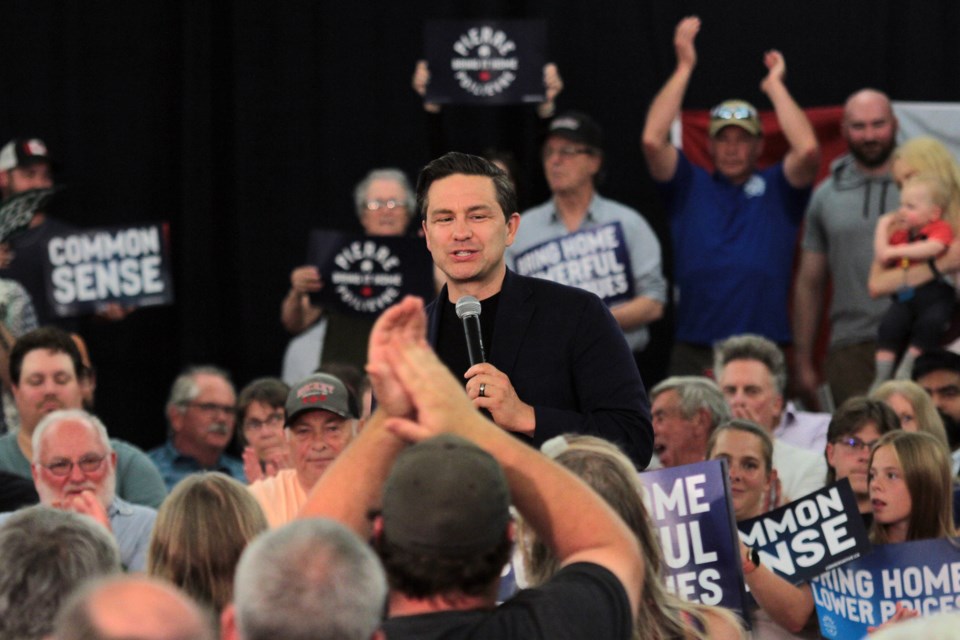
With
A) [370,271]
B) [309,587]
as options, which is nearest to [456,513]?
[309,587]

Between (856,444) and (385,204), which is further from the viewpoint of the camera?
(385,204)

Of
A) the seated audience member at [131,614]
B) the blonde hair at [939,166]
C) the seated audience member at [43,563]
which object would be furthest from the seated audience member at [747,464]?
the seated audience member at [131,614]

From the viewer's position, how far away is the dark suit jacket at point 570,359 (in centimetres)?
339

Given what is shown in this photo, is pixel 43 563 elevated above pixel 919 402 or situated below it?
above

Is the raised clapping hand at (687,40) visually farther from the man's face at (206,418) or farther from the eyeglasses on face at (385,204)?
the man's face at (206,418)

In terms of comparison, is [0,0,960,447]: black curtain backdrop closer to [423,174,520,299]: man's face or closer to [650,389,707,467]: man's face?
[650,389,707,467]: man's face

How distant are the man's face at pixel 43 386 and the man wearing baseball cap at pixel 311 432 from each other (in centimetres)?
117

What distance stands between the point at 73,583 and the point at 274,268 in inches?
236

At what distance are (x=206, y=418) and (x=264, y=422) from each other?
89 centimetres

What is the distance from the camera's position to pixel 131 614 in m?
1.71

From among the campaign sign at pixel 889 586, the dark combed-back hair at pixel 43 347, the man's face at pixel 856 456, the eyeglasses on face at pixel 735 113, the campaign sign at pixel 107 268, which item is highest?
the eyeglasses on face at pixel 735 113

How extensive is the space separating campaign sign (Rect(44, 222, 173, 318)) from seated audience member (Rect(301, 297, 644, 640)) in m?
4.71

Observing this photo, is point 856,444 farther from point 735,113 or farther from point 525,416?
point 735,113

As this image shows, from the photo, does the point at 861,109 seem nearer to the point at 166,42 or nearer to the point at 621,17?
the point at 621,17
